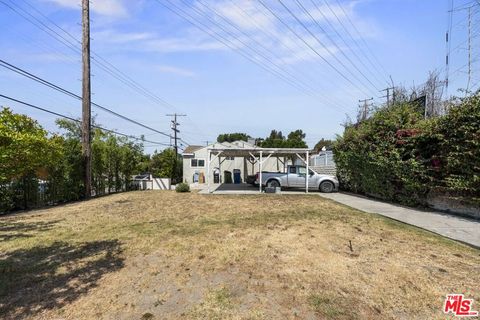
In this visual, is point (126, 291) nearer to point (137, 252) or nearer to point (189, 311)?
point (189, 311)

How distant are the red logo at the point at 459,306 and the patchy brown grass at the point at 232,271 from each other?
9cm

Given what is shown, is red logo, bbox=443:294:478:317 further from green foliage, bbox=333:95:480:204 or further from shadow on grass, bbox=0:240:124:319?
green foliage, bbox=333:95:480:204

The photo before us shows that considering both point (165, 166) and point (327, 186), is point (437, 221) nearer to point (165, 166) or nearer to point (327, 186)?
point (327, 186)

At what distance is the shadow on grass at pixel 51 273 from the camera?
11.9 feet

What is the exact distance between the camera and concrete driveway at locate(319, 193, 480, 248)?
6645 millimetres

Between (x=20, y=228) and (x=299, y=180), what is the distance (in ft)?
43.0

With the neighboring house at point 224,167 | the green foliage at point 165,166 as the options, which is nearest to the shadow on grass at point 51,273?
the neighboring house at point 224,167

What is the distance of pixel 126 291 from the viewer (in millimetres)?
3912

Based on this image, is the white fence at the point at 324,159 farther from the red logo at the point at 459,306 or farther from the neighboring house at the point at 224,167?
the red logo at the point at 459,306

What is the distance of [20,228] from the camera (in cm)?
775

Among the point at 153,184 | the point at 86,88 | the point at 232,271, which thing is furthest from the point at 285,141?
the point at 232,271

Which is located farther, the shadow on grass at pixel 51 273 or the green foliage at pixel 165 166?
the green foliage at pixel 165 166

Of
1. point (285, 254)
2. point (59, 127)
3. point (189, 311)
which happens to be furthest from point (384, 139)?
point (59, 127)

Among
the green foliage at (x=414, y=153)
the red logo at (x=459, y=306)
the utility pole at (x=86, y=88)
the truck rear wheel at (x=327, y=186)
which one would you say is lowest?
the red logo at (x=459, y=306)
